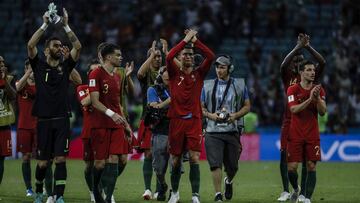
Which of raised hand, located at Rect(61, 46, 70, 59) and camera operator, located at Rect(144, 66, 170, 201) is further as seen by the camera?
camera operator, located at Rect(144, 66, 170, 201)

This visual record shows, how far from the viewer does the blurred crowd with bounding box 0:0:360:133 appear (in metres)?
36.3

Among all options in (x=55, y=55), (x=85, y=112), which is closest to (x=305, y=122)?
(x=85, y=112)

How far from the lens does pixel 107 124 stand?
15.6 meters

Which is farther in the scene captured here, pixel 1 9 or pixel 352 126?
pixel 1 9

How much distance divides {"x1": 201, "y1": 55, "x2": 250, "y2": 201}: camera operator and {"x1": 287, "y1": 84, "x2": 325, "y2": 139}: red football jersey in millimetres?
1328

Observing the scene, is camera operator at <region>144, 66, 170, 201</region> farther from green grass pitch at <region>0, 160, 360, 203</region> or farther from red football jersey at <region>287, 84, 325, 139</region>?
red football jersey at <region>287, 84, 325, 139</region>

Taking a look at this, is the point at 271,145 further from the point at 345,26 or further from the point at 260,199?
the point at 260,199

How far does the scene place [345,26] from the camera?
37.4 meters

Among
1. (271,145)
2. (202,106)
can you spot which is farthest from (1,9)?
(202,106)

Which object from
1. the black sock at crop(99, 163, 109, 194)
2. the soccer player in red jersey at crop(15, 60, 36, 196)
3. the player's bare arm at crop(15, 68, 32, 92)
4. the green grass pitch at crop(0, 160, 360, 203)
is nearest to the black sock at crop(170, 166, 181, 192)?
the green grass pitch at crop(0, 160, 360, 203)

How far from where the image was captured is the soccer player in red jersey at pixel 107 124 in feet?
50.8

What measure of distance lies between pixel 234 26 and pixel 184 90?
74.2 ft

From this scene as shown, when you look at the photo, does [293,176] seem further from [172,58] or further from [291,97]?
[172,58]

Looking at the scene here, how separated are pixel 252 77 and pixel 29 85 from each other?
18.2 metres
